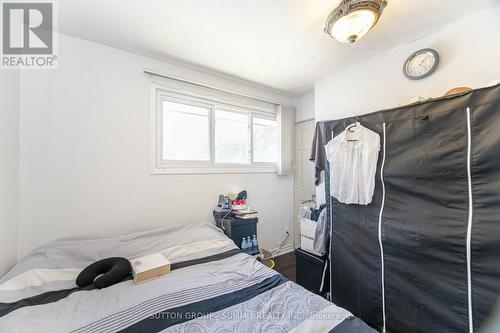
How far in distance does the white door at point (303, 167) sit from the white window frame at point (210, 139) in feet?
2.15

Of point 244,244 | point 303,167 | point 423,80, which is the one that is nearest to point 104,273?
point 244,244

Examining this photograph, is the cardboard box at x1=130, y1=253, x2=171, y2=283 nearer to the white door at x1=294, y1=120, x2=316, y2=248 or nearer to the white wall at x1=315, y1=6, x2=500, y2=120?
the white door at x1=294, y1=120, x2=316, y2=248

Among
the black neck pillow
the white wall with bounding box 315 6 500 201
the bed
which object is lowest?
the bed

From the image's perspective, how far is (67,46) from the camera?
168cm

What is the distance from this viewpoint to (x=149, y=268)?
1306mm

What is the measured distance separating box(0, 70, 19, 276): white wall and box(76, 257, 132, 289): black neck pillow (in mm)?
586

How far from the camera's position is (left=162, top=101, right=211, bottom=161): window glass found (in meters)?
2.19

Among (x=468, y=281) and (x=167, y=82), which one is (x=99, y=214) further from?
(x=468, y=281)

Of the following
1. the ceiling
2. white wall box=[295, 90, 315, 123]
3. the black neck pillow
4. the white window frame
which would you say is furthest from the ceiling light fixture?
the black neck pillow

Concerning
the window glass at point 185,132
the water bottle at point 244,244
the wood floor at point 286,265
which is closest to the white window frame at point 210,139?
the window glass at point 185,132

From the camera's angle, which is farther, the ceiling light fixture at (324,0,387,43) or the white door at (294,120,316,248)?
the white door at (294,120,316,248)

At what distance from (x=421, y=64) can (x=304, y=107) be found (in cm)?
153

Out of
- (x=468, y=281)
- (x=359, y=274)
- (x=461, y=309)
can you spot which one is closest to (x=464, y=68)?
(x=468, y=281)

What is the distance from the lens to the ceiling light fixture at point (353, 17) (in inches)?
47.8
